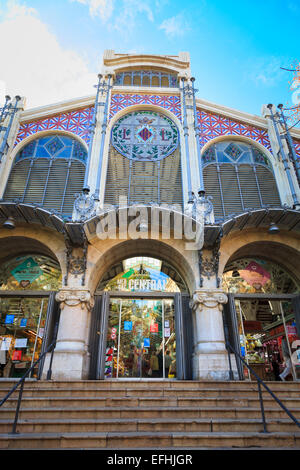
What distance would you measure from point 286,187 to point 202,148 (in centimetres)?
400

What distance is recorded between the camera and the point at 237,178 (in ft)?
43.4

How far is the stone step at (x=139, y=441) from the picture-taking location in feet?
16.0

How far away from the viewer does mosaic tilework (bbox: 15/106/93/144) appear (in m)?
14.0

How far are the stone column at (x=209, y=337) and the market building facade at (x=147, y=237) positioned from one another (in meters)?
0.04

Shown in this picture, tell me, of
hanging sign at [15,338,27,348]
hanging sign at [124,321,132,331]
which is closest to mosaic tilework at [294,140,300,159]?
hanging sign at [124,321,132,331]

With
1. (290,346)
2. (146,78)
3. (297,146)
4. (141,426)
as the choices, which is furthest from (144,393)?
(146,78)

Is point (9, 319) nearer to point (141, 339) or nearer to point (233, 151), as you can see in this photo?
point (141, 339)

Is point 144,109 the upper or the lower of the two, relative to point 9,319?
upper

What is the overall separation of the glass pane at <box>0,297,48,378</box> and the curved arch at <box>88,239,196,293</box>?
2.52m

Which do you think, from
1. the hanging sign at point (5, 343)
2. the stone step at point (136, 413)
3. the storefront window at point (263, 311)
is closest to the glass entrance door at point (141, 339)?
the storefront window at point (263, 311)

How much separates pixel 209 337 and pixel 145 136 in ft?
30.7

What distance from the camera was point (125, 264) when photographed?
40.5 ft

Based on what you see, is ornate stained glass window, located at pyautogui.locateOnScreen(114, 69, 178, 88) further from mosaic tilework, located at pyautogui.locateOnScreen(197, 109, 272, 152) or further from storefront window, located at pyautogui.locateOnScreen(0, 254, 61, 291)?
storefront window, located at pyautogui.locateOnScreen(0, 254, 61, 291)

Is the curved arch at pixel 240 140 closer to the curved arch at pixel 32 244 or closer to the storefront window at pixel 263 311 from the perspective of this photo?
the storefront window at pixel 263 311
